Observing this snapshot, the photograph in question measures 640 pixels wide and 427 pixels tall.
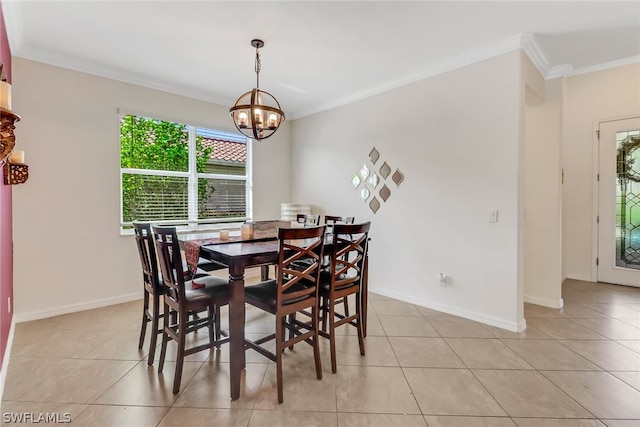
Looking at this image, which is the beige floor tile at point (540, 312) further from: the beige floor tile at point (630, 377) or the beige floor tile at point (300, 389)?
the beige floor tile at point (300, 389)

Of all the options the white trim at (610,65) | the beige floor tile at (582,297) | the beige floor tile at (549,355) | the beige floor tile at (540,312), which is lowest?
the beige floor tile at (549,355)

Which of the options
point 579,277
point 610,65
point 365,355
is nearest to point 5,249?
point 365,355

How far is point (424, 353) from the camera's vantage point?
247cm

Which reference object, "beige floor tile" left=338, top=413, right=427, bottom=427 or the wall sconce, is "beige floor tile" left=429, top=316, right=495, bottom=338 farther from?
the wall sconce

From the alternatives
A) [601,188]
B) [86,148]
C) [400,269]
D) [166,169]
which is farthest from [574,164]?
[86,148]

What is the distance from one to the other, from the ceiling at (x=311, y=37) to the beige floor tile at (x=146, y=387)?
2.78 m

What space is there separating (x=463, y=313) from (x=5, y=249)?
4339 mm

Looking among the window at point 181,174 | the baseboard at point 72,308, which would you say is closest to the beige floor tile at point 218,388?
the baseboard at point 72,308

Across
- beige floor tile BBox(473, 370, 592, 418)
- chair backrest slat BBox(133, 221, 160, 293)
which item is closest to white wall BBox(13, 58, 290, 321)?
chair backrest slat BBox(133, 221, 160, 293)

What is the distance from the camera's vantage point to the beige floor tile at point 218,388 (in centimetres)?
186

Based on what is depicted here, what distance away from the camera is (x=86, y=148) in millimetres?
3375

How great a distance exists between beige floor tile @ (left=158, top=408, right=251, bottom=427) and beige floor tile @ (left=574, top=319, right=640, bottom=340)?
324cm

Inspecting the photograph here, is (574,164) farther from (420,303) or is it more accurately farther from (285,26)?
(285,26)

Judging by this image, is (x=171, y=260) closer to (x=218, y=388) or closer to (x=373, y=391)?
(x=218, y=388)
